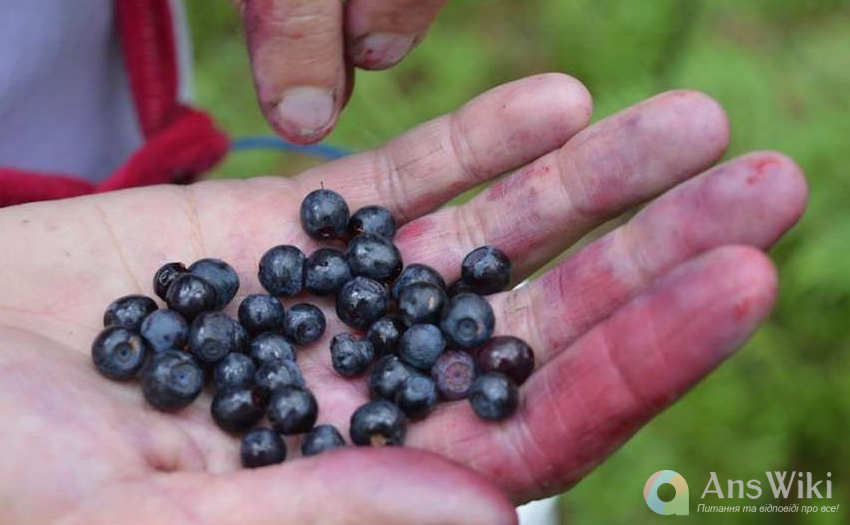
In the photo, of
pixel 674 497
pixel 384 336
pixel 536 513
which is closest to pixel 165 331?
pixel 384 336

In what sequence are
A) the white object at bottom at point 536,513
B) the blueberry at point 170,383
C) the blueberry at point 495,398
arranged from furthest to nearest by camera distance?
the white object at bottom at point 536,513 < the blueberry at point 170,383 < the blueberry at point 495,398

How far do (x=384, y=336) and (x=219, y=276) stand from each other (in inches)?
17.4

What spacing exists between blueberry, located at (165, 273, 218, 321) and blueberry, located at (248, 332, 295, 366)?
0.49ft

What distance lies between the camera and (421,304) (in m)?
2.26

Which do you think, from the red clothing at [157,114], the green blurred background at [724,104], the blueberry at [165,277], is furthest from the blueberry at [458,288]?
the green blurred background at [724,104]

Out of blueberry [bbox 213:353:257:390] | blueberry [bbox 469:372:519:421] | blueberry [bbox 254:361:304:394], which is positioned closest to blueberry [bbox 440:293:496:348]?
blueberry [bbox 469:372:519:421]

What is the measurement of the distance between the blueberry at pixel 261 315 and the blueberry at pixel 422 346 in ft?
1.05

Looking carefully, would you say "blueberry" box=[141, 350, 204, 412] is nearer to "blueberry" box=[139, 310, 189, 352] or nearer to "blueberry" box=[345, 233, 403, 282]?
"blueberry" box=[139, 310, 189, 352]

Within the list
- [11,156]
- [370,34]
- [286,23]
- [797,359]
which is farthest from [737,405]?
[11,156]

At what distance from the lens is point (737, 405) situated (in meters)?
3.41

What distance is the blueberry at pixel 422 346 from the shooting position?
2201 millimetres

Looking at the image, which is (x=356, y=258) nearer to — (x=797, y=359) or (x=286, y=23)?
(x=286, y=23)

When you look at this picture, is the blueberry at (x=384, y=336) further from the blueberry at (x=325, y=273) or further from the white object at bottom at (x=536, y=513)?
the white object at bottom at (x=536, y=513)

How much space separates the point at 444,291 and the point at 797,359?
1854 millimetres
